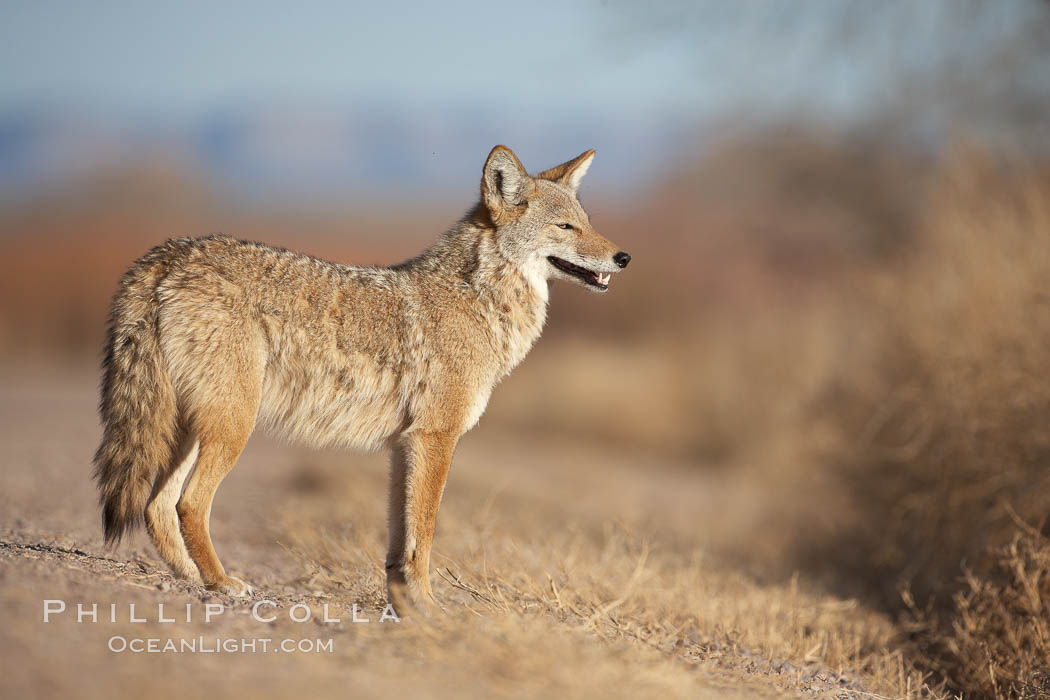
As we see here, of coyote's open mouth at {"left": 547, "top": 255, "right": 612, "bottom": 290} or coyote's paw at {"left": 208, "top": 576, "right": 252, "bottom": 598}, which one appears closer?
coyote's paw at {"left": 208, "top": 576, "right": 252, "bottom": 598}

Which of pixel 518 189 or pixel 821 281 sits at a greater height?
pixel 518 189

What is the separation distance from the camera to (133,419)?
476 centimetres

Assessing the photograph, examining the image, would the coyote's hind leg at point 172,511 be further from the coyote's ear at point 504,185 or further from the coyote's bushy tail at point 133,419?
the coyote's ear at point 504,185

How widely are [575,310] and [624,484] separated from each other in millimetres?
9967

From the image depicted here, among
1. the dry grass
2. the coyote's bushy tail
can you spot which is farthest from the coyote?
the dry grass

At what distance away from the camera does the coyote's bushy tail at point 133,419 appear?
4754 millimetres

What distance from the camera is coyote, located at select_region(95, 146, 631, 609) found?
4773mm

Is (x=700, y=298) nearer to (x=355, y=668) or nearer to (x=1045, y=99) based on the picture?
(x=1045, y=99)

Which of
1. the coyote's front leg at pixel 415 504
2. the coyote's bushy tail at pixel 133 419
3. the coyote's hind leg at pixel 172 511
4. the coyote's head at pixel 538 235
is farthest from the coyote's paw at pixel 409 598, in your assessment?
the coyote's head at pixel 538 235

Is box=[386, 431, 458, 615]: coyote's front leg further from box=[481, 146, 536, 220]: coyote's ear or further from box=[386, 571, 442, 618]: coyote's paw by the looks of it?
box=[481, 146, 536, 220]: coyote's ear

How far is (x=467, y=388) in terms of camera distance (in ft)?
17.8

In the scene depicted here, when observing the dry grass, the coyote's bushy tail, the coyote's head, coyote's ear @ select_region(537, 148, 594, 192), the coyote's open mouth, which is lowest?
the dry grass

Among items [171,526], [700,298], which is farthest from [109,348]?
[700,298]

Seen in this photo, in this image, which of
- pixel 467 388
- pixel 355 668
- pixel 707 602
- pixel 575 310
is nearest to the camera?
pixel 355 668
